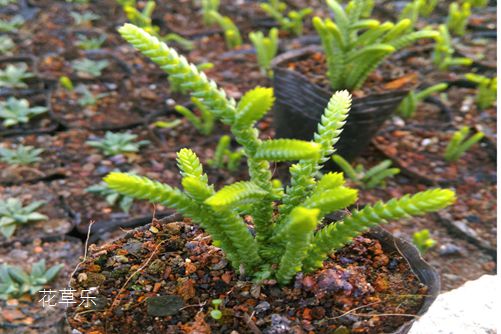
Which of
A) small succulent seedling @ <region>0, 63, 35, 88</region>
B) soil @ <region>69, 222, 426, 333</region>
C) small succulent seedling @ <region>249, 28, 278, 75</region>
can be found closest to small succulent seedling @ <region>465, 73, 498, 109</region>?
small succulent seedling @ <region>249, 28, 278, 75</region>

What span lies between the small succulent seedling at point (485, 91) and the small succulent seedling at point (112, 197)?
6.33ft

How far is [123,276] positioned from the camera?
1278 mm

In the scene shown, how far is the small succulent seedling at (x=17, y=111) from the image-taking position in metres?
2.85

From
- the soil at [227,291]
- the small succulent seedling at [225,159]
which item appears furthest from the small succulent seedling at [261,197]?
the small succulent seedling at [225,159]

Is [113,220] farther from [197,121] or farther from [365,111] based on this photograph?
[365,111]

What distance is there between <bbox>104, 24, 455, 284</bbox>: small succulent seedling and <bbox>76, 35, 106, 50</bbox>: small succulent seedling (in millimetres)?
2620

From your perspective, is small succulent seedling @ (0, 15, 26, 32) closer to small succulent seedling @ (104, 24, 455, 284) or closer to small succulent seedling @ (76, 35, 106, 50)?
small succulent seedling @ (76, 35, 106, 50)

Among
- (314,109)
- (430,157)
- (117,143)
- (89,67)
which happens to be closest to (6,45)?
(89,67)

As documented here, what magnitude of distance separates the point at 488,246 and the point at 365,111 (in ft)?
2.44

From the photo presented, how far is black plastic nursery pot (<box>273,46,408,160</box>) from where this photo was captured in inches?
93.4

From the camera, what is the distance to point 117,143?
9.05 ft

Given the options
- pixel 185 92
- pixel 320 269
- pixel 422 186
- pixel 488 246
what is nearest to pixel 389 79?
pixel 422 186

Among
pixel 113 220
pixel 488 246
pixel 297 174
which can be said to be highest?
pixel 297 174

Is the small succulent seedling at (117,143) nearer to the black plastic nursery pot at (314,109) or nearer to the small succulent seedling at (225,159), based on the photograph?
the small succulent seedling at (225,159)
